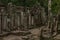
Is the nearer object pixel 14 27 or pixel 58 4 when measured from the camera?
pixel 58 4

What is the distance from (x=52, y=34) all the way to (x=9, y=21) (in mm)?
2350

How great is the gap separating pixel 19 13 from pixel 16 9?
0.39 m

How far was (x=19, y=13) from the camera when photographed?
12.3 meters

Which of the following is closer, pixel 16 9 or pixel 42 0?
pixel 16 9

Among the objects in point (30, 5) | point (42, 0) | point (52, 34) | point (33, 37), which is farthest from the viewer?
point (42, 0)

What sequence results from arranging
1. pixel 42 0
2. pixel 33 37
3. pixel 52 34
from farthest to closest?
pixel 42 0 < pixel 52 34 < pixel 33 37

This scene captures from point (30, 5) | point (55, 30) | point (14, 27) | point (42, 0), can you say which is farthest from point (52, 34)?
point (42, 0)

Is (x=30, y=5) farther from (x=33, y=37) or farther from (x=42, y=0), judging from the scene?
(x=33, y=37)

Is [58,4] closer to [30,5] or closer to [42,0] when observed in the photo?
[30,5]

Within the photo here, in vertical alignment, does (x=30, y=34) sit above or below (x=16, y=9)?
below

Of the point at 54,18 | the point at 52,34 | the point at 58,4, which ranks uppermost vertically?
the point at 58,4

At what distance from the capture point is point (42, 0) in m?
15.6

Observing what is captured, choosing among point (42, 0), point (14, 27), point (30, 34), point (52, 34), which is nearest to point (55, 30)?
point (52, 34)

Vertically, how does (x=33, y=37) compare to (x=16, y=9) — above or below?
below
